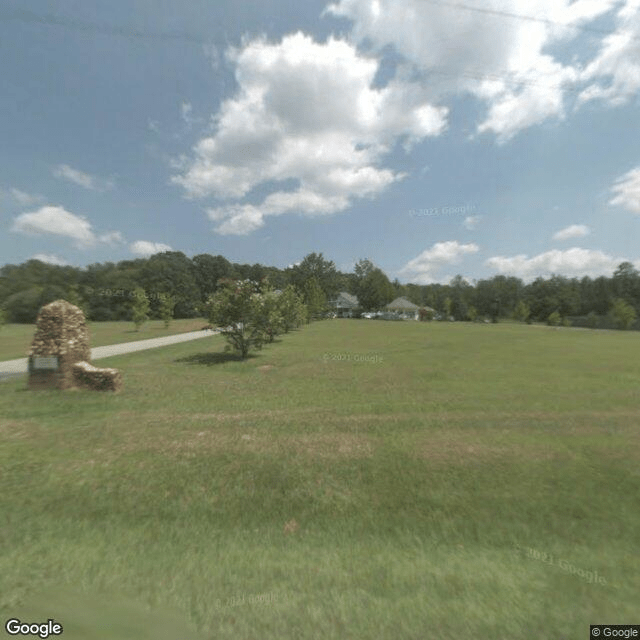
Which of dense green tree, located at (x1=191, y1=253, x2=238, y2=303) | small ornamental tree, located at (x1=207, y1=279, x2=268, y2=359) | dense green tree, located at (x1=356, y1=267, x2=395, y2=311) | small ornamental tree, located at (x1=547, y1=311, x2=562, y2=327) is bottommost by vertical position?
small ornamental tree, located at (x1=547, y1=311, x2=562, y2=327)

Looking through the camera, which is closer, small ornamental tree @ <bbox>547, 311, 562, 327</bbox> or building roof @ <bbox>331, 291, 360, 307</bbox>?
small ornamental tree @ <bbox>547, 311, 562, 327</bbox>

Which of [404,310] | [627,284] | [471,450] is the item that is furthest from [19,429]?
[627,284]

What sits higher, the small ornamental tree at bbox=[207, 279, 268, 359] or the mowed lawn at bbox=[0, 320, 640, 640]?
the small ornamental tree at bbox=[207, 279, 268, 359]

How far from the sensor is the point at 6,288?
61656mm

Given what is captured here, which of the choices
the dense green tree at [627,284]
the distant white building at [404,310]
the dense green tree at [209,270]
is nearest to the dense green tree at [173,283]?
the dense green tree at [209,270]

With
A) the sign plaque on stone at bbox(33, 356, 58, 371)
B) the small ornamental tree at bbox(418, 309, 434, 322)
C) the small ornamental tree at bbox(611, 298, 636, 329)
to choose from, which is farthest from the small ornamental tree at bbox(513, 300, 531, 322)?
the sign plaque on stone at bbox(33, 356, 58, 371)

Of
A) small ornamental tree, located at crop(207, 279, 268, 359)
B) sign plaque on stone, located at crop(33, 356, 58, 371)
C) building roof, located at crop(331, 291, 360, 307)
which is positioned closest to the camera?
sign plaque on stone, located at crop(33, 356, 58, 371)

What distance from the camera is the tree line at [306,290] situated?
55.9 meters

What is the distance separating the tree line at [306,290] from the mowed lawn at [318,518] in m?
35.4

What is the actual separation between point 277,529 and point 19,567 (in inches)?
92.4

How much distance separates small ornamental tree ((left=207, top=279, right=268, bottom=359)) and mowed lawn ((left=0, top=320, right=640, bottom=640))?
6.76 m

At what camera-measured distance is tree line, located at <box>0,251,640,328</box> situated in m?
55.9

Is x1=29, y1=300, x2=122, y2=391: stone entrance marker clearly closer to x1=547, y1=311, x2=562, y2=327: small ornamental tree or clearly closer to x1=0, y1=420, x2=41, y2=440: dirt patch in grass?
x1=0, y1=420, x2=41, y2=440: dirt patch in grass

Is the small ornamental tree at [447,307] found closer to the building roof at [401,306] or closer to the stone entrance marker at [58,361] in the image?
the building roof at [401,306]
